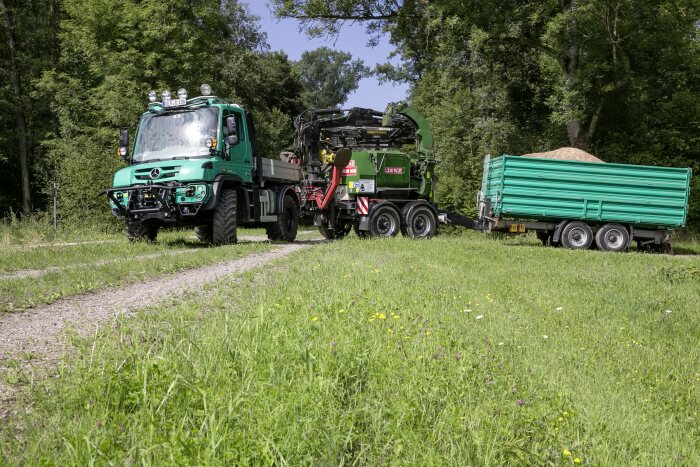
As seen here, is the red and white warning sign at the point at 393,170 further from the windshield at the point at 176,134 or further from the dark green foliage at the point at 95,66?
the dark green foliage at the point at 95,66

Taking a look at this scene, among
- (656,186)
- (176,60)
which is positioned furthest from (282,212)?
(176,60)

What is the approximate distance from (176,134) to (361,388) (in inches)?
434

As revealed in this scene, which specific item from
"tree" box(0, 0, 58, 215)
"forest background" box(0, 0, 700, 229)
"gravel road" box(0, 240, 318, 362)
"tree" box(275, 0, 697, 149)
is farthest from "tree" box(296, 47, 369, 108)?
"gravel road" box(0, 240, 318, 362)

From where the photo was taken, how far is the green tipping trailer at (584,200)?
17953 mm

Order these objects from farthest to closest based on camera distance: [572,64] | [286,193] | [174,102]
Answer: [572,64] < [286,193] < [174,102]

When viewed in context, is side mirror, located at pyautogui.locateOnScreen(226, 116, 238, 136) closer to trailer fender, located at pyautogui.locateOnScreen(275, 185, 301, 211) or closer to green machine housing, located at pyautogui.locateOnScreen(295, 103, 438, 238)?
trailer fender, located at pyautogui.locateOnScreen(275, 185, 301, 211)

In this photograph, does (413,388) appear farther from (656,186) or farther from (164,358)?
(656,186)

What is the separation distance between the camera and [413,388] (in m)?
3.41

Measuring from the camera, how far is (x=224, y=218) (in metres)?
12.9

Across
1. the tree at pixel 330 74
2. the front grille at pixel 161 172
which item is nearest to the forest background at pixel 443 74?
the front grille at pixel 161 172

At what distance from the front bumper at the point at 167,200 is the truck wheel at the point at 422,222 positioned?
21.7ft

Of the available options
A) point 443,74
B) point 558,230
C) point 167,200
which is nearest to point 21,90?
point 443,74

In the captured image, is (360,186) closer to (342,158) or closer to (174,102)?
(342,158)

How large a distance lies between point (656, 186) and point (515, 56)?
10.7 metres
